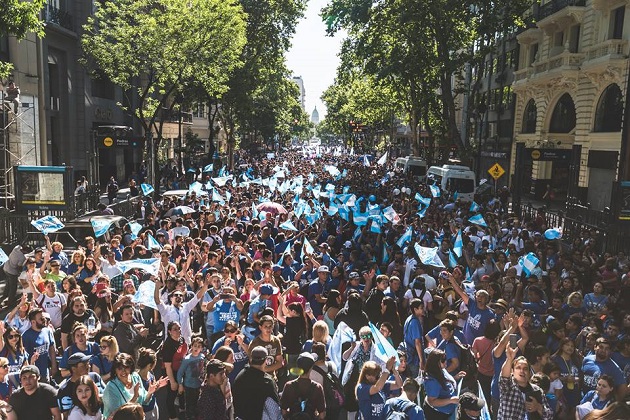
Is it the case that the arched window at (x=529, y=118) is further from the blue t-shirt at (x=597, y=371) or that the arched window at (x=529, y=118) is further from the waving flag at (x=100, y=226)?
the blue t-shirt at (x=597, y=371)

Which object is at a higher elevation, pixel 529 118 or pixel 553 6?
pixel 553 6

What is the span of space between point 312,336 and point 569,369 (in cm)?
328

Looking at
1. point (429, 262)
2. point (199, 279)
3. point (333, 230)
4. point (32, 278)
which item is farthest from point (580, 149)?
point (32, 278)

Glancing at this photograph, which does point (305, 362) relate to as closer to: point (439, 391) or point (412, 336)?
point (439, 391)

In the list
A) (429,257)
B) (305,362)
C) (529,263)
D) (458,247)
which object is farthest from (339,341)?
(458,247)

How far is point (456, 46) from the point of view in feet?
102

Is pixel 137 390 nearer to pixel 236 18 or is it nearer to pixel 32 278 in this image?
pixel 32 278

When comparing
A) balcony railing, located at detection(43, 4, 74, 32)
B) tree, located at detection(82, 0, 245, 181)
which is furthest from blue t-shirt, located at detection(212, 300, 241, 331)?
balcony railing, located at detection(43, 4, 74, 32)

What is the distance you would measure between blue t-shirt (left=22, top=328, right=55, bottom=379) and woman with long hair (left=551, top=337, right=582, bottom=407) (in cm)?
588

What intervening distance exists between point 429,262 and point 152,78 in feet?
64.4

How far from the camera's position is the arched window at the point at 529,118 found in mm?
37000

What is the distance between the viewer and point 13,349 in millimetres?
6516

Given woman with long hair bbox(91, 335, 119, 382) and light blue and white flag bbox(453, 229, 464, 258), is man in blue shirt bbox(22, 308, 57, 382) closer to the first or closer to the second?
woman with long hair bbox(91, 335, 119, 382)

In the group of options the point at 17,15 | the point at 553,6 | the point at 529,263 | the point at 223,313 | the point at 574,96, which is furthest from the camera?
Answer: the point at 553,6
